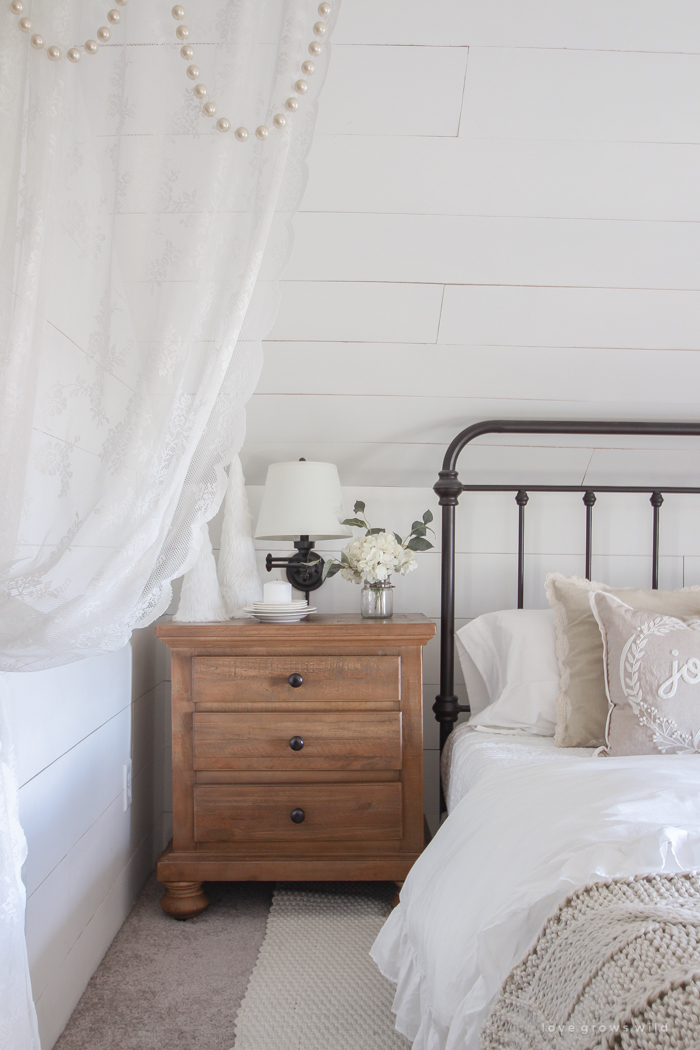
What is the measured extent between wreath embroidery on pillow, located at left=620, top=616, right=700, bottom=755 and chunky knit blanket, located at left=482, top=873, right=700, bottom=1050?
64 cm

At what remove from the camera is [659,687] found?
1.36 meters

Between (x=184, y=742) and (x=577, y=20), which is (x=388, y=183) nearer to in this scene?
(x=577, y=20)

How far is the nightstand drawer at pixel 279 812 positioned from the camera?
1677 millimetres

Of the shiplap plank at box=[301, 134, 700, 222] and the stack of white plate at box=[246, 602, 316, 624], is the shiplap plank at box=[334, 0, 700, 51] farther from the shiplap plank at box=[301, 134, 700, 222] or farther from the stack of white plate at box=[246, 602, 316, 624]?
the stack of white plate at box=[246, 602, 316, 624]

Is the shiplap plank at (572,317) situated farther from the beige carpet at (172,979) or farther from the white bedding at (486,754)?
the beige carpet at (172,979)

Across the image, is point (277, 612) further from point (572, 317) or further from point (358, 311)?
point (572, 317)

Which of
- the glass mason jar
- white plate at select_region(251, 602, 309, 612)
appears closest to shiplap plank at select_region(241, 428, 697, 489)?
the glass mason jar

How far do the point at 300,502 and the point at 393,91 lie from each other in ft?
3.20

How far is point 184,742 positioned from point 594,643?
39.6 inches

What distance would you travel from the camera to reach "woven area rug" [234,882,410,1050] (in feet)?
4.12

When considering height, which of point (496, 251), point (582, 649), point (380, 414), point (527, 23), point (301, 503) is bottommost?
point (582, 649)

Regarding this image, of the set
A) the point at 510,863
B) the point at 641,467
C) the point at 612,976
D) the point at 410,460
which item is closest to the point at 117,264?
the point at 612,976

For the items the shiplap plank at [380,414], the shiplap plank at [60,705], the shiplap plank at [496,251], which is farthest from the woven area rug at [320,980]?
the shiplap plank at [496,251]

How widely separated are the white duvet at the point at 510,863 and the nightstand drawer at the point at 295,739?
0.39 metres
